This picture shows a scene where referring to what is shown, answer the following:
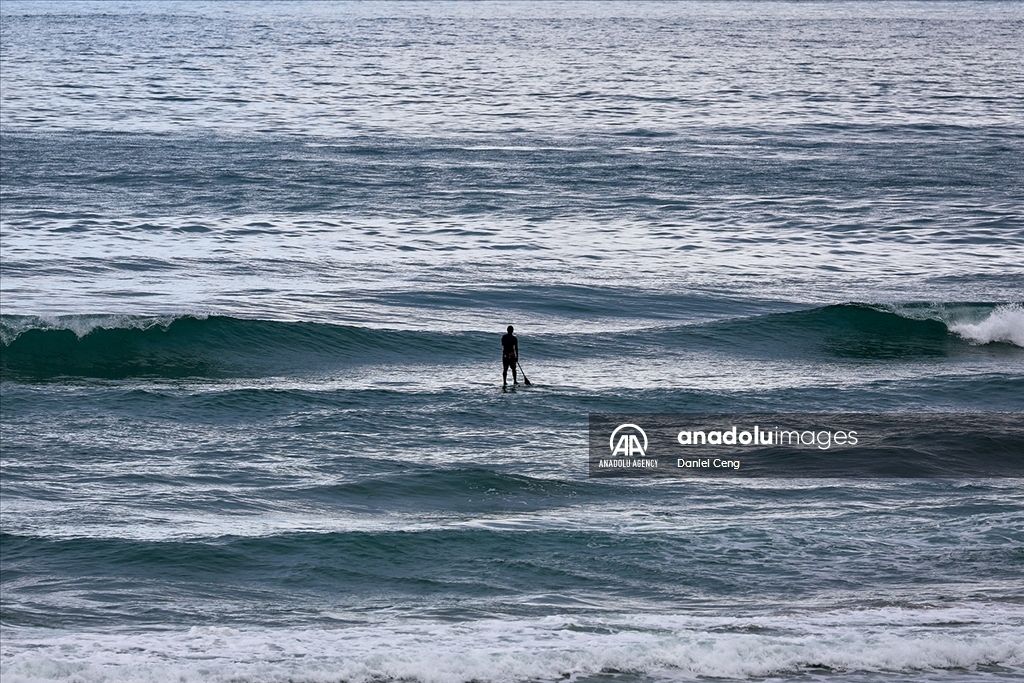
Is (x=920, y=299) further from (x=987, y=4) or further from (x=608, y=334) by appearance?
(x=987, y=4)

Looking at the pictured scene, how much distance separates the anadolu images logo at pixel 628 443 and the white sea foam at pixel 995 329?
9.80 m

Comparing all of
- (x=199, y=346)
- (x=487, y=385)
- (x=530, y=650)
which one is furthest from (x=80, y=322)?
(x=530, y=650)

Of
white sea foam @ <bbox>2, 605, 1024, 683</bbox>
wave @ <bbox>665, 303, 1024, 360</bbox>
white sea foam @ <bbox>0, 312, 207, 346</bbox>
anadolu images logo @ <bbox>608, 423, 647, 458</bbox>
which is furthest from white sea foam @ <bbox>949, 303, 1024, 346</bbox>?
white sea foam @ <bbox>0, 312, 207, 346</bbox>

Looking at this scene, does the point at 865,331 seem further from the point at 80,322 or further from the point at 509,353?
the point at 80,322

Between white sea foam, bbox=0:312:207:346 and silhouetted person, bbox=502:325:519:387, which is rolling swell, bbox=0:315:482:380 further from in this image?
silhouetted person, bbox=502:325:519:387

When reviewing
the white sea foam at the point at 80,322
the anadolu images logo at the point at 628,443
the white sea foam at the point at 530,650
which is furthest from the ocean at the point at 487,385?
the anadolu images logo at the point at 628,443

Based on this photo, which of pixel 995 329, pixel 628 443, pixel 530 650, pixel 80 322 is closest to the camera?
pixel 530 650

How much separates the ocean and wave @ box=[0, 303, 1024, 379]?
→ 3.5 inches

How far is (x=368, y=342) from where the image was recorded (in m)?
23.9

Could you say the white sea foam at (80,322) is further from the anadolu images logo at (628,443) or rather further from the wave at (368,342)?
the anadolu images logo at (628,443)

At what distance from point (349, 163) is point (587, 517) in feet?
100

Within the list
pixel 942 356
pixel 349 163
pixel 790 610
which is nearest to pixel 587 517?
pixel 790 610

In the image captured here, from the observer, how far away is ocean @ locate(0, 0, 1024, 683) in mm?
11828

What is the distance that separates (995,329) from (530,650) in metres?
17.1
